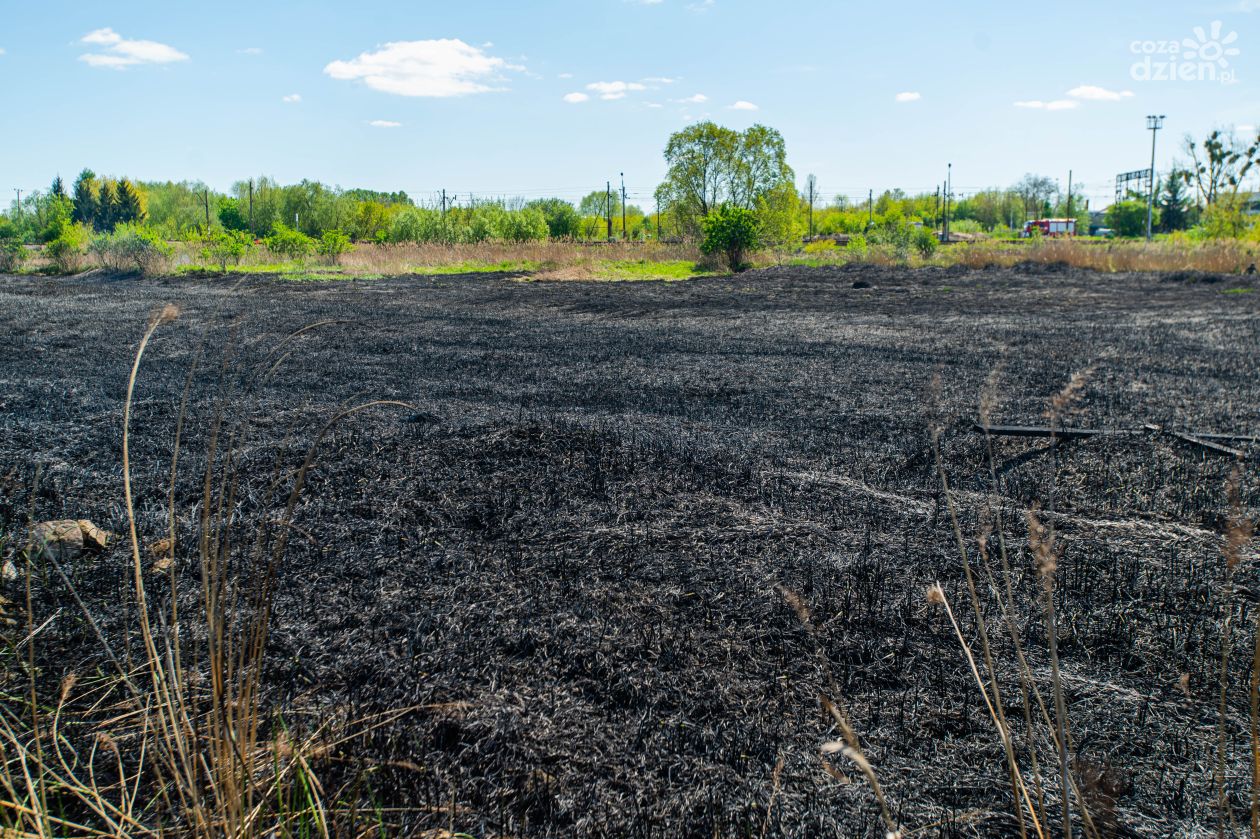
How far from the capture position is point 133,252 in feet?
81.4

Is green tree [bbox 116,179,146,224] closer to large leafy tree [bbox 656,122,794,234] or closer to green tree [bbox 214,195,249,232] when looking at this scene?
green tree [bbox 214,195,249,232]

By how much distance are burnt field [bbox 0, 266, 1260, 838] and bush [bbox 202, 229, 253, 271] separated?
19.4 m

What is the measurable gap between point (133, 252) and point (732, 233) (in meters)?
18.2

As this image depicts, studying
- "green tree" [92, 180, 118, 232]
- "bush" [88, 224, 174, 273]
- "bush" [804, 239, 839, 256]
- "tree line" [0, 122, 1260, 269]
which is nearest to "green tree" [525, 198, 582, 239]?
"tree line" [0, 122, 1260, 269]

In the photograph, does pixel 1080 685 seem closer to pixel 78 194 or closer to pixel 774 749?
pixel 774 749

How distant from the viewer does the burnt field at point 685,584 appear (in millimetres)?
2227

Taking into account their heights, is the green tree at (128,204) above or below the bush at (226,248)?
above

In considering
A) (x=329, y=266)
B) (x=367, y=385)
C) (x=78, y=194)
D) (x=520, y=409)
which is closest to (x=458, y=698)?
(x=520, y=409)

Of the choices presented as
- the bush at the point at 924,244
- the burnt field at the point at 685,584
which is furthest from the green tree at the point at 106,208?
the burnt field at the point at 685,584

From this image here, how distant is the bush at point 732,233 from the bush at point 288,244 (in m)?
13.1

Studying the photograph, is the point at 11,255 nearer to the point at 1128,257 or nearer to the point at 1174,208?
the point at 1128,257

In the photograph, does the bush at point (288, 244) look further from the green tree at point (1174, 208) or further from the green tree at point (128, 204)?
the green tree at point (1174, 208)

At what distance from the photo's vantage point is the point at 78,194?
53.0 metres

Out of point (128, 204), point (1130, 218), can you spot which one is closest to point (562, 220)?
point (128, 204)
